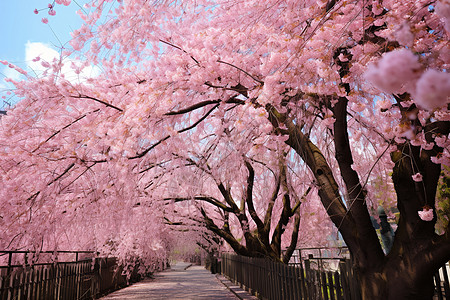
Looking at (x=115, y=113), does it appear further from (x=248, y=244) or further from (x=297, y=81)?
(x=248, y=244)

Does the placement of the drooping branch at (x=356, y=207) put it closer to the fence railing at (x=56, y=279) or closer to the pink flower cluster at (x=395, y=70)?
the pink flower cluster at (x=395, y=70)

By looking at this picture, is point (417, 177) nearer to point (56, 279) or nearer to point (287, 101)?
point (287, 101)

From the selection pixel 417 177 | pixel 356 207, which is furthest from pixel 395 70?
pixel 356 207

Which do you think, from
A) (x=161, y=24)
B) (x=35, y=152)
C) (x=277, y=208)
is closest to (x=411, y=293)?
(x=161, y=24)

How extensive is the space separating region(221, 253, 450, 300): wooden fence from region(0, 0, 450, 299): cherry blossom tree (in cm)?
59

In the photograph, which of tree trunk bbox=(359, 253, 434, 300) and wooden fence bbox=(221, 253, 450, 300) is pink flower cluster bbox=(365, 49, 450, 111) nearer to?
tree trunk bbox=(359, 253, 434, 300)

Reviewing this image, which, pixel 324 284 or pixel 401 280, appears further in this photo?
pixel 324 284

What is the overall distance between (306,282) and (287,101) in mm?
4204

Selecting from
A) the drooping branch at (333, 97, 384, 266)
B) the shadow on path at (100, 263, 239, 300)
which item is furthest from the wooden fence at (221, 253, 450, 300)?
the shadow on path at (100, 263, 239, 300)

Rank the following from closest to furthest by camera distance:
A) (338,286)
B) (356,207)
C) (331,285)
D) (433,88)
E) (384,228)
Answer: (433,88), (356,207), (338,286), (331,285), (384,228)

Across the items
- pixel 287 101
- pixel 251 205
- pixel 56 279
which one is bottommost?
pixel 56 279

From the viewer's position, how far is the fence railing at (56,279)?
7.39 m

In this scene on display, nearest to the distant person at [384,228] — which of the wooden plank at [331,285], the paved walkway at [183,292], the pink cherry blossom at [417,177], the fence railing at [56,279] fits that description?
the wooden plank at [331,285]

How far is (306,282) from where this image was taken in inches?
280
